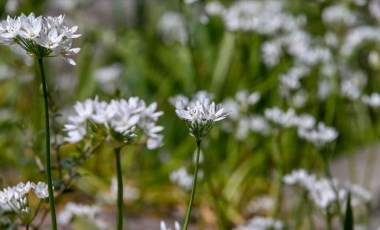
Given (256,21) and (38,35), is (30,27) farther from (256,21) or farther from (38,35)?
(256,21)

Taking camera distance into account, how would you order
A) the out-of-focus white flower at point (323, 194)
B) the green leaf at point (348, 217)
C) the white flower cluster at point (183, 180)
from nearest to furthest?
the green leaf at point (348, 217) < the out-of-focus white flower at point (323, 194) < the white flower cluster at point (183, 180)

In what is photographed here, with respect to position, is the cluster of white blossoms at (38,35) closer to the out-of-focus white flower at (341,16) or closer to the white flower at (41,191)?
the white flower at (41,191)

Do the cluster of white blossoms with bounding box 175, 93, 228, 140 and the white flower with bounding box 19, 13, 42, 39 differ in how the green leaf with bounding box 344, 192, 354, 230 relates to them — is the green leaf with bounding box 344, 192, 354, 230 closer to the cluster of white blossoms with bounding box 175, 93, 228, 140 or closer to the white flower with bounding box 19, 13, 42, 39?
the cluster of white blossoms with bounding box 175, 93, 228, 140

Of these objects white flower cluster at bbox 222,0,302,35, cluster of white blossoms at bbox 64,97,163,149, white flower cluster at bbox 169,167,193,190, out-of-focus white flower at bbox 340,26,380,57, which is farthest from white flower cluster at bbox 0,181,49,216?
out-of-focus white flower at bbox 340,26,380,57

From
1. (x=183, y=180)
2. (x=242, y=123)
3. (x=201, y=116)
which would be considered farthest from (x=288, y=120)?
(x=201, y=116)

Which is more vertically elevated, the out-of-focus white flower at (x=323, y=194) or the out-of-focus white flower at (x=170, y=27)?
the out-of-focus white flower at (x=170, y=27)

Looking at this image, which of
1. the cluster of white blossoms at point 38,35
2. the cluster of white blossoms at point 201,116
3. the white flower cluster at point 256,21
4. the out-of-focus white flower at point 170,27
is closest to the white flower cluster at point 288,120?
the white flower cluster at point 256,21
